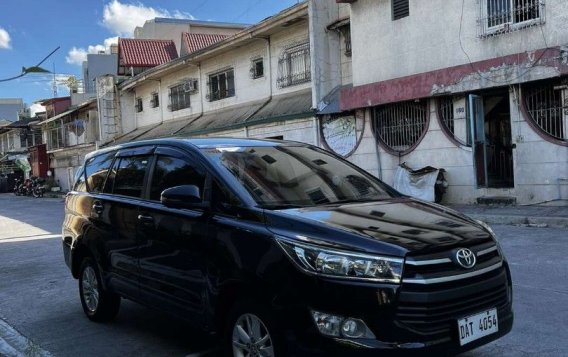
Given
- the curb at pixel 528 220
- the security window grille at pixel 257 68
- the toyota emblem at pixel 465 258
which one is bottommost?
the curb at pixel 528 220

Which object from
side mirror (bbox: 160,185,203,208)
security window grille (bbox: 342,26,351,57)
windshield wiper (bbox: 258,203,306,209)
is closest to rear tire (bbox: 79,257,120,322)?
side mirror (bbox: 160,185,203,208)

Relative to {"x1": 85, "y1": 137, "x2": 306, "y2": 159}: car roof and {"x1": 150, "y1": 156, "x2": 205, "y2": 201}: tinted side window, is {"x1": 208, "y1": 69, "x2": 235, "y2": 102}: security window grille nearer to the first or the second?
{"x1": 85, "y1": 137, "x2": 306, "y2": 159}: car roof

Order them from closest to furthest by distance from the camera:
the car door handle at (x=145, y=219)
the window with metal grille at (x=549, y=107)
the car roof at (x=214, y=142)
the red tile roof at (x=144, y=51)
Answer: the car roof at (x=214, y=142) < the car door handle at (x=145, y=219) < the window with metal grille at (x=549, y=107) < the red tile roof at (x=144, y=51)

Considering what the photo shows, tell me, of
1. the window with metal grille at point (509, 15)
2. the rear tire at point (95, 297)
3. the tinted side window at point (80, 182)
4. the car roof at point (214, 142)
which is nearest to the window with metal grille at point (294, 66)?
the window with metal grille at point (509, 15)

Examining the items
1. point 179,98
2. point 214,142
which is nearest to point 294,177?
point 214,142

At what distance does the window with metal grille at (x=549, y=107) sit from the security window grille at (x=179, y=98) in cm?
1727

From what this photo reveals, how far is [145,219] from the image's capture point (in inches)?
182

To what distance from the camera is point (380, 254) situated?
9.96 feet

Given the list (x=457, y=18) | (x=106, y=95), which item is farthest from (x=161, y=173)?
(x=106, y=95)

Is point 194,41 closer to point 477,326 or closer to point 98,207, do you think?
point 98,207

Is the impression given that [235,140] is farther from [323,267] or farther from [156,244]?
[323,267]

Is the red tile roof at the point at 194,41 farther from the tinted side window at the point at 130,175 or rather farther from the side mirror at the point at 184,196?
the side mirror at the point at 184,196

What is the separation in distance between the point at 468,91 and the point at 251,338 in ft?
36.1

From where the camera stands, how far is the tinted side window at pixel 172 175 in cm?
422
